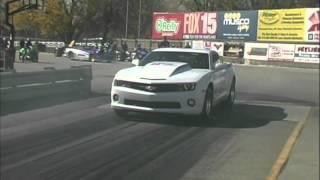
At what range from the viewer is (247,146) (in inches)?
368

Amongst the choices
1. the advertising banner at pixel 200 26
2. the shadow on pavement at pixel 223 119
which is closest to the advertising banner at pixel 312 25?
the advertising banner at pixel 200 26

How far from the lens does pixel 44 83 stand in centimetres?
1470

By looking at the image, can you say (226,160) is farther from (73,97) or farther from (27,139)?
(73,97)

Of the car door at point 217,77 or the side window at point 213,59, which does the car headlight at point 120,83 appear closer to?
the car door at point 217,77

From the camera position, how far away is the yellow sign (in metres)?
52.2

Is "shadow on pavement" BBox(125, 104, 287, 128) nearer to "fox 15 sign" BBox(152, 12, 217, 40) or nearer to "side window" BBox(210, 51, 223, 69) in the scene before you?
"side window" BBox(210, 51, 223, 69)

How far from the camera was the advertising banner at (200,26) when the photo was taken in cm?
5807

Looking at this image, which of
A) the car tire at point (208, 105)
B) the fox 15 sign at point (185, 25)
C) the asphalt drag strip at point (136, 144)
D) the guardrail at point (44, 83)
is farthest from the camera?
the fox 15 sign at point (185, 25)

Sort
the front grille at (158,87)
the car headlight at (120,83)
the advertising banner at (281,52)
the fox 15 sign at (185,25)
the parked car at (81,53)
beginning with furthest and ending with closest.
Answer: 1. the fox 15 sign at (185,25)
2. the advertising banner at (281,52)
3. the parked car at (81,53)
4. the car headlight at (120,83)
5. the front grille at (158,87)

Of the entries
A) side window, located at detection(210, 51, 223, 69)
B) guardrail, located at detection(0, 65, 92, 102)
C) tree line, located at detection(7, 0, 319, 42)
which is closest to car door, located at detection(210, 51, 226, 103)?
side window, located at detection(210, 51, 223, 69)

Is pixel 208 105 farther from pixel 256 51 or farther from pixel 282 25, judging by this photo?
pixel 282 25

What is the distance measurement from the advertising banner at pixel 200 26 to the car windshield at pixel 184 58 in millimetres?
45164

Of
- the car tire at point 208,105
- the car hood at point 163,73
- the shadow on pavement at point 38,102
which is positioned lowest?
the shadow on pavement at point 38,102

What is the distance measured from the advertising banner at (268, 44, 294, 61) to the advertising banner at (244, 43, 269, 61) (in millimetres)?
428
